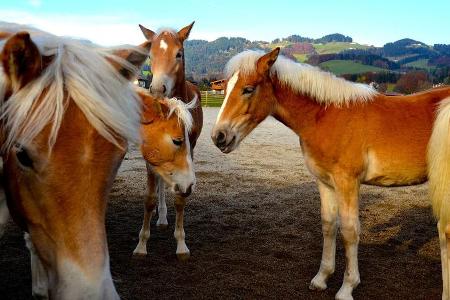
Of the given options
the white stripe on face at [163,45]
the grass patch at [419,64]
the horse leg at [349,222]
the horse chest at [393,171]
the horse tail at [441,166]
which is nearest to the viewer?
the horse tail at [441,166]

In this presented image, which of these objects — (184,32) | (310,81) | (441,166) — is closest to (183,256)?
(310,81)

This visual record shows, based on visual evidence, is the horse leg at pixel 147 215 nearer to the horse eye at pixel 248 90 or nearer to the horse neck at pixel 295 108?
the horse eye at pixel 248 90

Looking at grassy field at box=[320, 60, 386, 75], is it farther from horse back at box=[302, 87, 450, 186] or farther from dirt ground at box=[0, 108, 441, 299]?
horse back at box=[302, 87, 450, 186]

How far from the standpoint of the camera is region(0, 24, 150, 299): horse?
1.66 m

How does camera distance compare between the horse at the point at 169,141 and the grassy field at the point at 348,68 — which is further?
the grassy field at the point at 348,68

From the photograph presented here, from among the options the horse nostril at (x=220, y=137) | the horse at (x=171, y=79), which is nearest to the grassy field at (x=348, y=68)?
the horse at (x=171, y=79)

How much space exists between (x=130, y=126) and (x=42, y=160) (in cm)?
38

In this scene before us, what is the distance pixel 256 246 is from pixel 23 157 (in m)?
4.35

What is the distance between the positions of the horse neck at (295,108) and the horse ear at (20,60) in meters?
3.21

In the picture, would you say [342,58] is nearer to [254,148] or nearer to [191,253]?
[254,148]

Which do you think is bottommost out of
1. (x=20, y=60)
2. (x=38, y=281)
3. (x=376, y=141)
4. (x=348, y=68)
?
(x=38, y=281)

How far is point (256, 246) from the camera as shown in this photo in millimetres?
5688

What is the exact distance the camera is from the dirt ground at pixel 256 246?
Result: 444 cm

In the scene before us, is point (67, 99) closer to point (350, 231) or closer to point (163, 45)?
point (350, 231)
